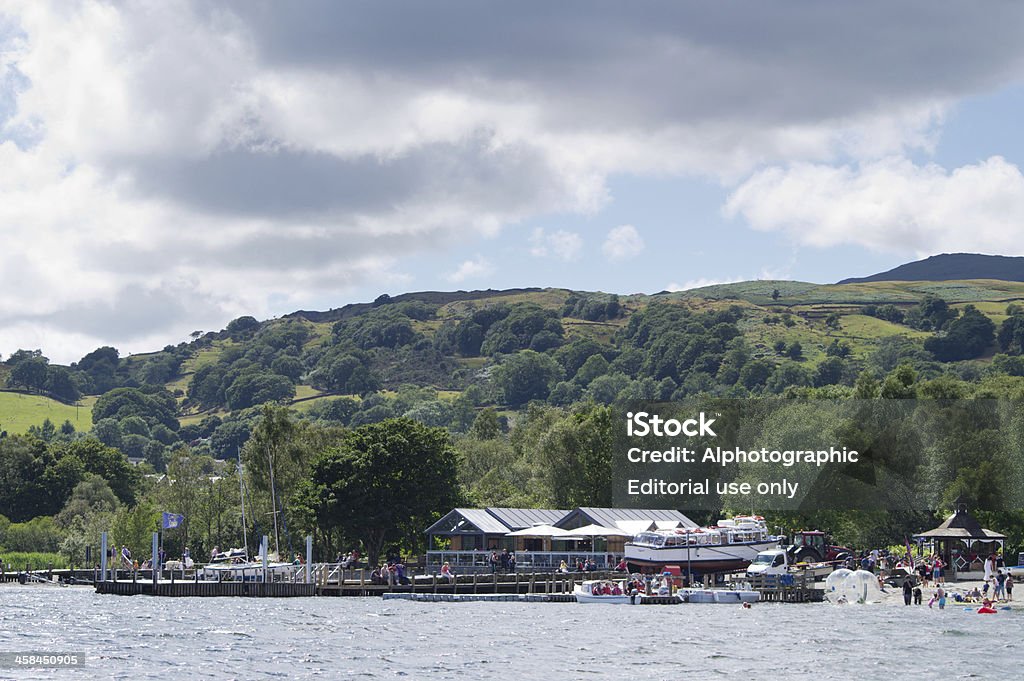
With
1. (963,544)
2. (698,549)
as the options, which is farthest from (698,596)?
(963,544)

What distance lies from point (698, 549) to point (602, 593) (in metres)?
10.4

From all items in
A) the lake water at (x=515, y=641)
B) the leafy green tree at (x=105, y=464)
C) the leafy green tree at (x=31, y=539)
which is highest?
the leafy green tree at (x=105, y=464)

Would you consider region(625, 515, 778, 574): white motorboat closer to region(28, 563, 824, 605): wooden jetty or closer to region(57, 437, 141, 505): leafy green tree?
region(28, 563, 824, 605): wooden jetty

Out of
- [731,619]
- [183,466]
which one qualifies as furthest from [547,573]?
[183,466]

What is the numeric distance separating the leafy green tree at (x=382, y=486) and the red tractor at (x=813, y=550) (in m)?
25.9

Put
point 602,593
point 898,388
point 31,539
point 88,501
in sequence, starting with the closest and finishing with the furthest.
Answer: point 602,593, point 898,388, point 31,539, point 88,501

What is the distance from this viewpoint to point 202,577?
95062 mm

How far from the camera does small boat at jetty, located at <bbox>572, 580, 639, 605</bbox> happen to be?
81.4m

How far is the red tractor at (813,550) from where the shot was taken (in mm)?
97875

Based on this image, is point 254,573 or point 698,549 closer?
point 698,549

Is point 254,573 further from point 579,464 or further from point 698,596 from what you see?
point 579,464

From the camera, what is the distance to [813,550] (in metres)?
98.4

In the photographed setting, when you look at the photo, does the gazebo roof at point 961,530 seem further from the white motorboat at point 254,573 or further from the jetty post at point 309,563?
the white motorboat at point 254,573

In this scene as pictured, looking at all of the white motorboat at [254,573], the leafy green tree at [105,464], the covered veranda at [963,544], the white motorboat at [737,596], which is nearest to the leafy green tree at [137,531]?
the white motorboat at [254,573]
